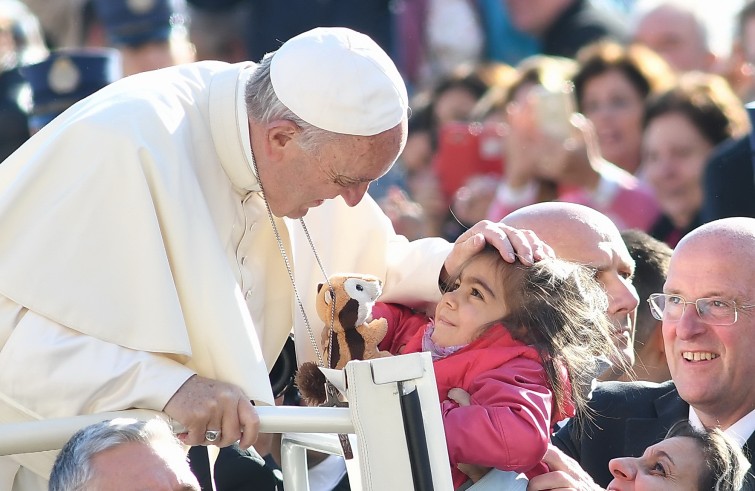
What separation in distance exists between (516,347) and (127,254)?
103 cm

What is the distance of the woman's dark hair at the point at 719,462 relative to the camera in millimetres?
3801

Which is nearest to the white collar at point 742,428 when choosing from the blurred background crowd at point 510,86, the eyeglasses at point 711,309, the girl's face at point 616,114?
the eyeglasses at point 711,309

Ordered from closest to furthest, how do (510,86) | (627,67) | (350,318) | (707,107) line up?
(350,318) → (707,107) → (627,67) → (510,86)

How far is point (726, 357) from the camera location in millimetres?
4469

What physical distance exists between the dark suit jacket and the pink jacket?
19.3 inches

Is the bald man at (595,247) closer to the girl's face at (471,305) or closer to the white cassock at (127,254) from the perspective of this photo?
the white cassock at (127,254)

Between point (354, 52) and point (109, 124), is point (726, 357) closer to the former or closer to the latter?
point (354, 52)

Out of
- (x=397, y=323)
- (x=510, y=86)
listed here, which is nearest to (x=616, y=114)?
(x=510, y=86)

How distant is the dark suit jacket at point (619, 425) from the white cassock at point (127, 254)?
0.62m

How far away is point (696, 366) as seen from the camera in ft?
14.5

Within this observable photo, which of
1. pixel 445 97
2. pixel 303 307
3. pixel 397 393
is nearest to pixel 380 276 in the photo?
pixel 303 307

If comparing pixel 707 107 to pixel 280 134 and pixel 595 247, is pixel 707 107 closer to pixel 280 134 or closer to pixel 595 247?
pixel 595 247

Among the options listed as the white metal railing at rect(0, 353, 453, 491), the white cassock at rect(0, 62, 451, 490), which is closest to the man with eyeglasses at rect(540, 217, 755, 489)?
the white cassock at rect(0, 62, 451, 490)

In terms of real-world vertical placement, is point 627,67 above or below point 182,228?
below
